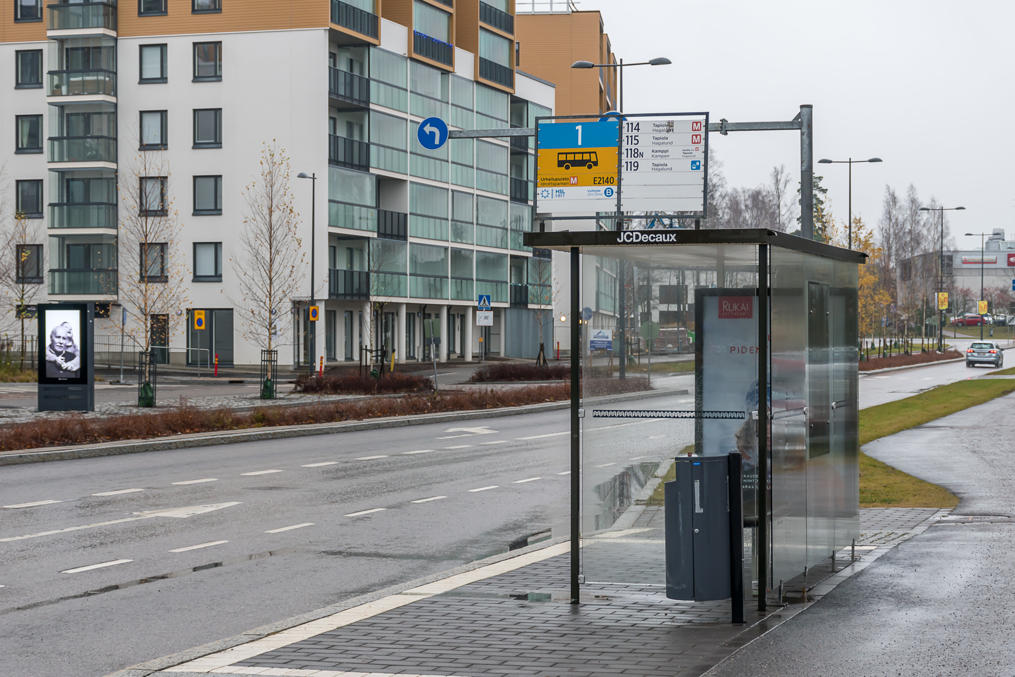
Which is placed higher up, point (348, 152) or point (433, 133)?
point (348, 152)

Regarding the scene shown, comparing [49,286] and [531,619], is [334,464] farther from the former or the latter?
[49,286]

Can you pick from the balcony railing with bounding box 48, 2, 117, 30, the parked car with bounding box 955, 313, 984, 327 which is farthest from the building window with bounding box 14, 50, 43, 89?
the parked car with bounding box 955, 313, 984, 327

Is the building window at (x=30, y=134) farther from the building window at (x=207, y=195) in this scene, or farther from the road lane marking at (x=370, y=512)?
the road lane marking at (x=370, y=512)

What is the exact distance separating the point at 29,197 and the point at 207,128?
10.3 m

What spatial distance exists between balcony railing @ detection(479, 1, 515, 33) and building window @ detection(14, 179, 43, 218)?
25.8 meters

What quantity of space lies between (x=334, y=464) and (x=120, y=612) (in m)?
11.2

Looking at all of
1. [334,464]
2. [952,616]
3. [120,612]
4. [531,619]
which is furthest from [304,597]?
[334,464]

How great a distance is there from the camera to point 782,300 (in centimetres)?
888

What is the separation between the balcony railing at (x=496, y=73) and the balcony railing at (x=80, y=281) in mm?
23940

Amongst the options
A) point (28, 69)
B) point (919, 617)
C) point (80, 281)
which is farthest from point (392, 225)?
point (919, 617)

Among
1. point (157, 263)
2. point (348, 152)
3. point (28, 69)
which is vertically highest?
point (28, 69)

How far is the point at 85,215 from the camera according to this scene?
6462 centimetres

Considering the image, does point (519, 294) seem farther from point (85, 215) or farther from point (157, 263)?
point (85, 215)

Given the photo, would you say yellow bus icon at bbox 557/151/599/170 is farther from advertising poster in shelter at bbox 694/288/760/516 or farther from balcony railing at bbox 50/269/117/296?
balcony railing at bbox 50/269/117/296
